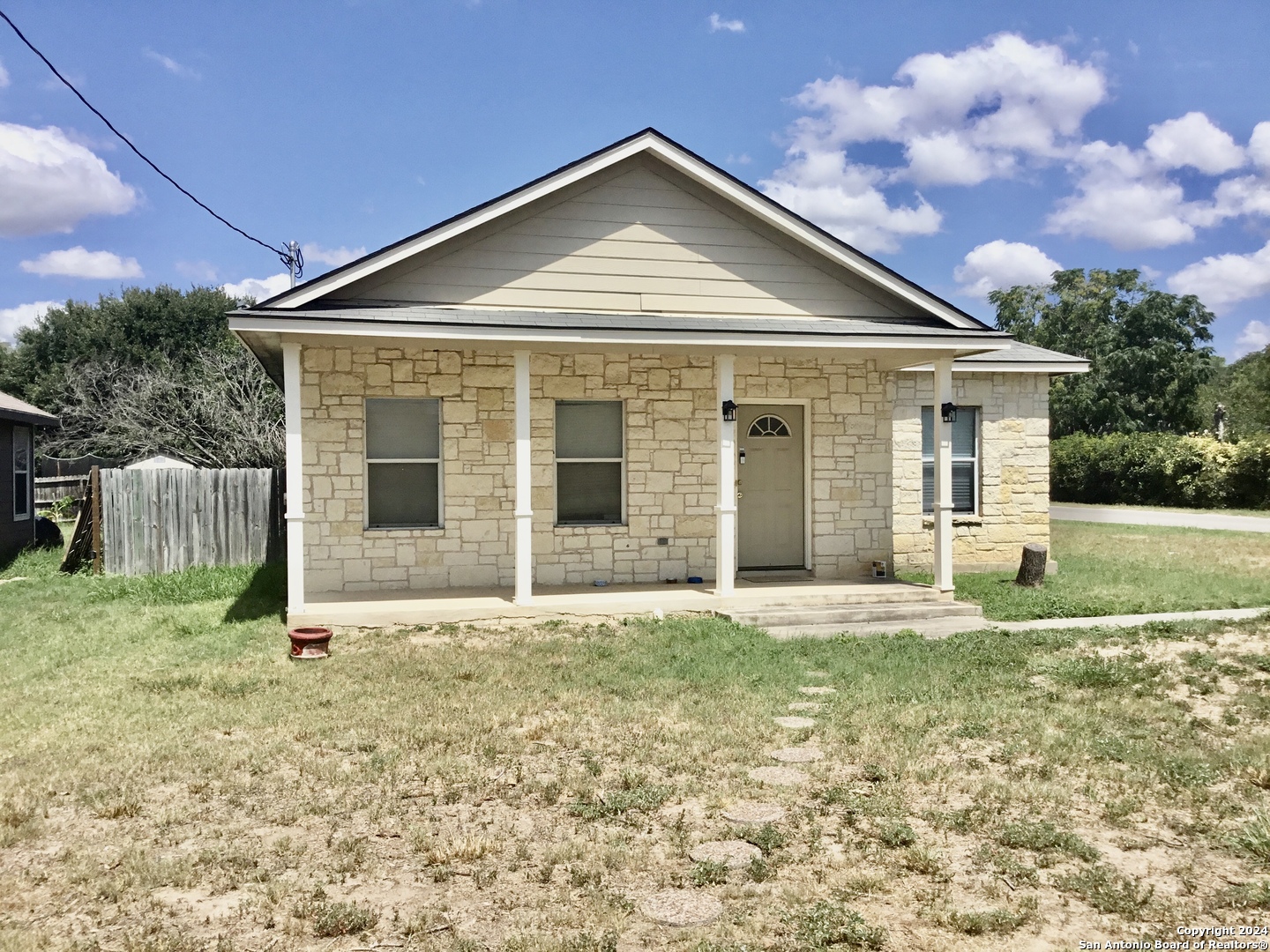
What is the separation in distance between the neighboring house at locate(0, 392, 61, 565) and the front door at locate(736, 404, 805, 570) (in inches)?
506

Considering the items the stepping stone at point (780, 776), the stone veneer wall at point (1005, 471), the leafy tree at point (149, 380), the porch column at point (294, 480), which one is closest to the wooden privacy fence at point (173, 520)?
the leafy tree at point (149, 380)

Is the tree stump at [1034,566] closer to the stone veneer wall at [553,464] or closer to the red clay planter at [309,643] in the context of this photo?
the stone veneer wall at [553,464]

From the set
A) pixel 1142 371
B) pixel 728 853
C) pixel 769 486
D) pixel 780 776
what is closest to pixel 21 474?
pixel 769 486

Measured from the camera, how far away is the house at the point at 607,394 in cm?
1007

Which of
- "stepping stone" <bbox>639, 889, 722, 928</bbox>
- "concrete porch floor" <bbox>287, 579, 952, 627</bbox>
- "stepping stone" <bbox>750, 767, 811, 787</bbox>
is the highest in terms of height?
"concrete porch floor" <bbox>287, 579, 952, 627</bbox>

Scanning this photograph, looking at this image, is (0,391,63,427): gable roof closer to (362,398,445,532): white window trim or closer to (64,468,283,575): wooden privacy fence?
(64,468,283,575): wooden privacy fence

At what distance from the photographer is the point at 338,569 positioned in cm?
1102

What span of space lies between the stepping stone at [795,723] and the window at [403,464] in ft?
19.4

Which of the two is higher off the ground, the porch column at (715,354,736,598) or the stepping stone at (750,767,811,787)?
the porch column at (715,354,736,598)

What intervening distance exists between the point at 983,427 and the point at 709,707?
29.6 feet

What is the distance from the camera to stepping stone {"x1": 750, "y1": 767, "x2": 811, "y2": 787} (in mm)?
5348

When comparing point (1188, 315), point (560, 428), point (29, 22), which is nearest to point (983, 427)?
point (560, 428)

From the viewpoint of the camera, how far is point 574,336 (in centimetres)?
980

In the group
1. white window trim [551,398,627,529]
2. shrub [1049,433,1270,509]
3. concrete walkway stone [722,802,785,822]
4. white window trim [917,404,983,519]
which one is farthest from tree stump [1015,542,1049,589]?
shrub [1049,433,1270,509]
